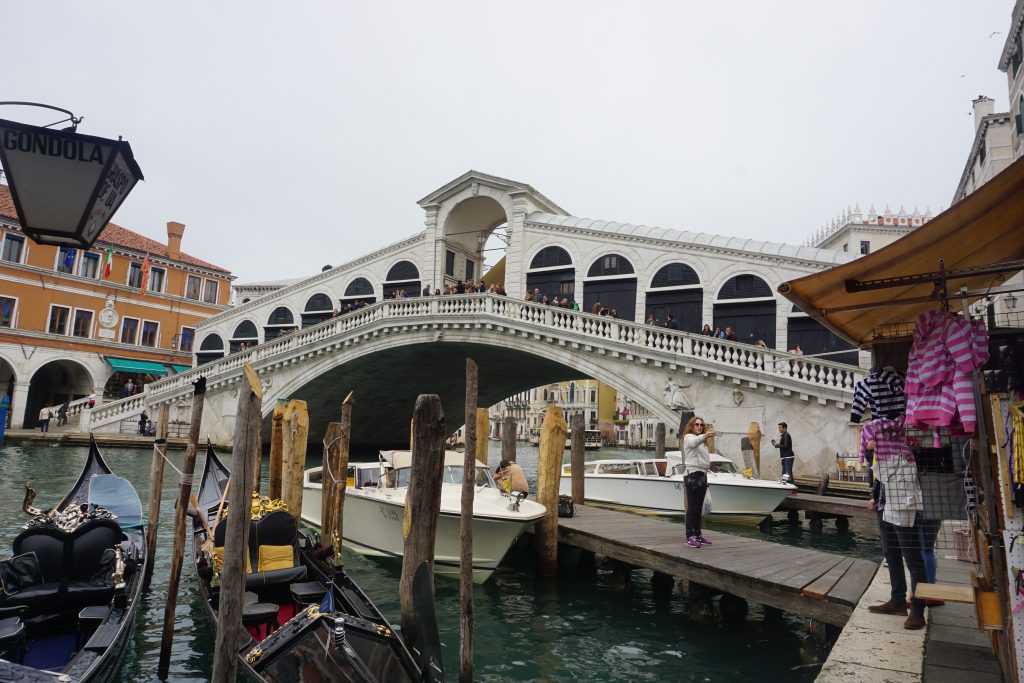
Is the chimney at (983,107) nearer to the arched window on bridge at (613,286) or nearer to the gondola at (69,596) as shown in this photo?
the arched window on bridge at (613,286)

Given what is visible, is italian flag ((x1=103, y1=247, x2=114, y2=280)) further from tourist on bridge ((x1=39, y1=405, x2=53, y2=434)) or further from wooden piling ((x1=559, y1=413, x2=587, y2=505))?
wooden piling ((x1=559, y1=413, x2=587, y2=505))

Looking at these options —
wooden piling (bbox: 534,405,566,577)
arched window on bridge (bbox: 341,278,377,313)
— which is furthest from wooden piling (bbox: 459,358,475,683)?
arched window on bridge (bbox: 341,278,377,313)

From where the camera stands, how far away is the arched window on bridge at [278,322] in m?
24.5

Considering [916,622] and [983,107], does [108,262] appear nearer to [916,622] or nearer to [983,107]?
[916,622]

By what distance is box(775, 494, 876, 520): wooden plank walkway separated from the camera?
31.7 feet

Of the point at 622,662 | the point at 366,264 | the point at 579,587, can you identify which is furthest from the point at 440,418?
the point at 366,264

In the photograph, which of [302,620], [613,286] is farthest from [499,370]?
[302,620]

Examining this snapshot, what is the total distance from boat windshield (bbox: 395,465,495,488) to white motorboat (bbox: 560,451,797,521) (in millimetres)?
3713

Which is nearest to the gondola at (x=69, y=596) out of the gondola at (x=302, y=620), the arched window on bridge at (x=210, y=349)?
the gondola at (x=302, y=620)

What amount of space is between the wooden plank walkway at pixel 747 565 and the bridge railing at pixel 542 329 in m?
5.43

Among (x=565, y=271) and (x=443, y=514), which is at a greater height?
(x=565, y=271)

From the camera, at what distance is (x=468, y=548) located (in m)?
5.05

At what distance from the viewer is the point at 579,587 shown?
711 cm

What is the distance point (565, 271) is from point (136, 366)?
56.8 feet
